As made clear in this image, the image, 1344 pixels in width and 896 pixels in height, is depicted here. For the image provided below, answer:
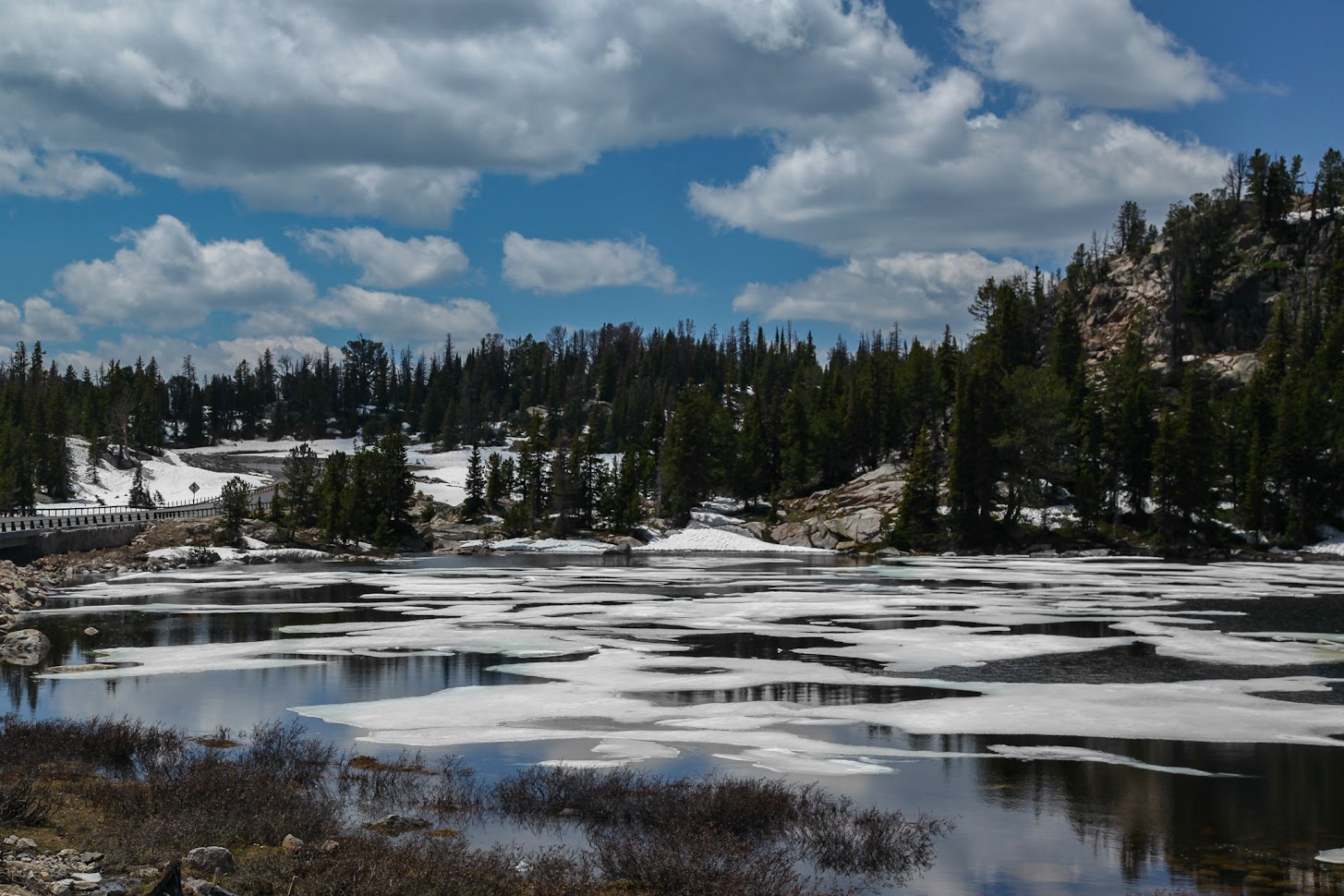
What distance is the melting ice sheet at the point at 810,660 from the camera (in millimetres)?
20922

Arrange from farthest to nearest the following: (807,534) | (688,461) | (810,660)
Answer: (688,461), (807,534), (810,660)

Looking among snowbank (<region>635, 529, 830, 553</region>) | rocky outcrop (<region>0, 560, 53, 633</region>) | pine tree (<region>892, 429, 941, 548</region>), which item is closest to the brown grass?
rocky outcrop (<region>0, 560, 53, 633</region>)

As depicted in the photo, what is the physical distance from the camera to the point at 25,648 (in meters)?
31.6

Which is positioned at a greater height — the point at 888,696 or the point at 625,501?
the point at 625,501

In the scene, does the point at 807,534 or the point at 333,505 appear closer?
the point at 333,505

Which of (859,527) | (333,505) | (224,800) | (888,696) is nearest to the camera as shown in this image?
(224,800)

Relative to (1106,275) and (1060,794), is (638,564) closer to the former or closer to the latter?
(1060,794)

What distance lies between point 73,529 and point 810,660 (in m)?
64.7

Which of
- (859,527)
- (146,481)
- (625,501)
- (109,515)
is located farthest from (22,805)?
(146,481)

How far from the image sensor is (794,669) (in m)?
28.4

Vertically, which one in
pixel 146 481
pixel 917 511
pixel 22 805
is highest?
pixel 146 481

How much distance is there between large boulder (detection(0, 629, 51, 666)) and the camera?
3008 cm

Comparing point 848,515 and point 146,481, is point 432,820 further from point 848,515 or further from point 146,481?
point 146,481

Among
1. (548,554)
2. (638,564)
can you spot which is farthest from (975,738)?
(548,554)
